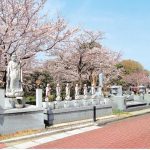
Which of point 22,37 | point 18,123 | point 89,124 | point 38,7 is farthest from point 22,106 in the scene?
point 38,7

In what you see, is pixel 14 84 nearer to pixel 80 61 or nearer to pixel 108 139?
pixel 108 139

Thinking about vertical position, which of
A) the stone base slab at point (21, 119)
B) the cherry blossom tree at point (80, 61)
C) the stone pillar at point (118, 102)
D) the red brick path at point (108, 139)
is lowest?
the red brick path at point (108, 139)

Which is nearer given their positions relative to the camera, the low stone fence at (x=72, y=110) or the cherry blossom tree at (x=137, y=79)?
the low stone fence at (x=72, y=110)

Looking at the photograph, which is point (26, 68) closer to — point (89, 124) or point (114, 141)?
point (89, 124)

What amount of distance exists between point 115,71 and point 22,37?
25.9m

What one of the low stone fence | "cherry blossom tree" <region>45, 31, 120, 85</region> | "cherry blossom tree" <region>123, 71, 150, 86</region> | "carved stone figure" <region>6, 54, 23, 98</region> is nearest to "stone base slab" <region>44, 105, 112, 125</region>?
the low stone fence

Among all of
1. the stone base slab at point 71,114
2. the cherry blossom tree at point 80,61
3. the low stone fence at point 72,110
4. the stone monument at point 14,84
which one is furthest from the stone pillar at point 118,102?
the stone monument at point 14,84

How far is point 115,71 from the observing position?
46.0 m

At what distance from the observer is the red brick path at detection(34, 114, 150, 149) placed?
1349 centimetres

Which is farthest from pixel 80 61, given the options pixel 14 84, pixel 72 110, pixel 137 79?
pixel 137 79

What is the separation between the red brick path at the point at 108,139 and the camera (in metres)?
13.5

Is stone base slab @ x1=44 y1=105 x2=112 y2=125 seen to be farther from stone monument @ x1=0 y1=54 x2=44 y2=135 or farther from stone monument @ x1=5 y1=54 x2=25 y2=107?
stone monument @ x1=5 y1=54 x2=25 y2=107

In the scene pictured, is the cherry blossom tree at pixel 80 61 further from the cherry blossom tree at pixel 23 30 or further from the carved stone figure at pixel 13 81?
the carved stone figure at pixel 13 81

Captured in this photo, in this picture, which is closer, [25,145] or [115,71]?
[25,145]
